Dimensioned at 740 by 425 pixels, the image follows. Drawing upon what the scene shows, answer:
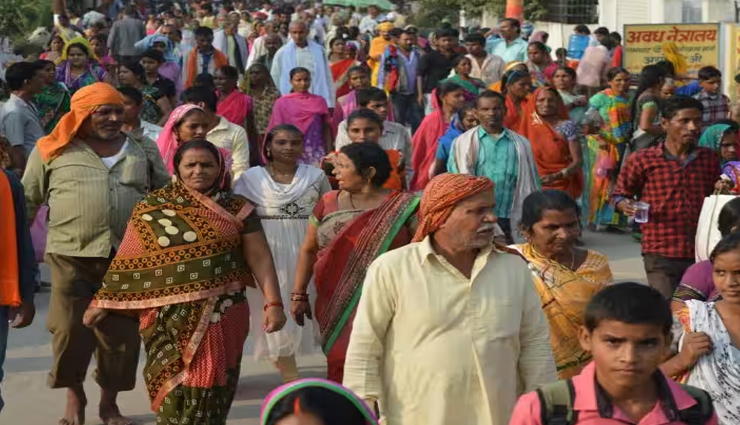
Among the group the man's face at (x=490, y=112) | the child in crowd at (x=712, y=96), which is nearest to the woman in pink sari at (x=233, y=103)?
the man's face at (x=490, y=112)

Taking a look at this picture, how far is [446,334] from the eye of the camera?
4578 millimetres

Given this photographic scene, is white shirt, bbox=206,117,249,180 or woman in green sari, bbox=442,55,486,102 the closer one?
white shirt, bbox=206,117,249,180

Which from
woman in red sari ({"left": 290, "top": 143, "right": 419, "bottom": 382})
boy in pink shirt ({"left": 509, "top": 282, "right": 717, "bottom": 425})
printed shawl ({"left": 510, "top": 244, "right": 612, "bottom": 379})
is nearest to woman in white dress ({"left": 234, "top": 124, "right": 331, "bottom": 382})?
woman in red sari ({"left": 290, "top": 143, "right": 419, "bottom": 382})

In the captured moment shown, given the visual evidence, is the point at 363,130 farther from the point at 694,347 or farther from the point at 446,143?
the point at 694,347

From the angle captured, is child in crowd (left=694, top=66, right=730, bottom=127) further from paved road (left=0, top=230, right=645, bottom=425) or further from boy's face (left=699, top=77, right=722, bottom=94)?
paved road (left=0, top=230, right=645, bottom=425)

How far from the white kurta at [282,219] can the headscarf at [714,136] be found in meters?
2.48

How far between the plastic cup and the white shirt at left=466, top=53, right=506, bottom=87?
9.97 m

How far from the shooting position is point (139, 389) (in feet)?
27.3

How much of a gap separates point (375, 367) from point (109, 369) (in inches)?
115

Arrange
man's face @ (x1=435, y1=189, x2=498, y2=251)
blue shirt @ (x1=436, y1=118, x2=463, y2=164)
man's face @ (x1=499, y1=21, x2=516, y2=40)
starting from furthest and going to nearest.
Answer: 1. man's face @ (x1=499, y1=21, x2=516, y2=40)
2. blue shirt @ (x1=436, y1=118, x2=463, y2=164)
3. man's face @ (x1=435, y1=189, x2=498, y2=251)

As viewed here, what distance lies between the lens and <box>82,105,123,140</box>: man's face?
7.13 m

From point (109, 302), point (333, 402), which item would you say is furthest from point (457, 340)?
point (109, 302)

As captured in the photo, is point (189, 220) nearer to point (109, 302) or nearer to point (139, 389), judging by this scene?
point (109, 302)

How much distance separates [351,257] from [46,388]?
8.71ft
